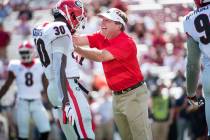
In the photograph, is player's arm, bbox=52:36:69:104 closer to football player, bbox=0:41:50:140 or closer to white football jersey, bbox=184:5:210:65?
white football jersey, bbox=184:5:210:65

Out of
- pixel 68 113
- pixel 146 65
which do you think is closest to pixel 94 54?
pixel 68 113

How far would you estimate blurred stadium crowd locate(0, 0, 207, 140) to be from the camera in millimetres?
13328

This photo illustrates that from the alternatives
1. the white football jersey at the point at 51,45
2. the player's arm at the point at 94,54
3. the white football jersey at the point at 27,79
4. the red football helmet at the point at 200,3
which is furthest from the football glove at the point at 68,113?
the white football jersey at the point at 27,79

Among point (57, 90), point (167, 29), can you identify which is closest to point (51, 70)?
point (57, 90)

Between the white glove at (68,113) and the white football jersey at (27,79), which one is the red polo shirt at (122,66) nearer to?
the white glove at (68,113)

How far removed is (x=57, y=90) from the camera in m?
7.54

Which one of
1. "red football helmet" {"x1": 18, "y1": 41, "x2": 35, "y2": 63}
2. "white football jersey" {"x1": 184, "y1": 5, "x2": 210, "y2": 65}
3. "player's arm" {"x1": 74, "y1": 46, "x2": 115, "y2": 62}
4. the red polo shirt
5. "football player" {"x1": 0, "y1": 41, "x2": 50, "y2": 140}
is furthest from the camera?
"red football helmet" {"x1": 18, "y1": 41, "x2": 35, "y2": 63}

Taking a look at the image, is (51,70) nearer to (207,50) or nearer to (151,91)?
(207,50)

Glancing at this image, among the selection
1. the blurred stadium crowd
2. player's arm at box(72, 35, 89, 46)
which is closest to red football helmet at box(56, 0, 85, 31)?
player's arm at box(72, 35, 89, 46)

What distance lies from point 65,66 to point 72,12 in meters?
0.60

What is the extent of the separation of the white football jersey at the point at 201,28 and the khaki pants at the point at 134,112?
1.57 m

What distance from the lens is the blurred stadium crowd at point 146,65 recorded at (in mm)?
13328

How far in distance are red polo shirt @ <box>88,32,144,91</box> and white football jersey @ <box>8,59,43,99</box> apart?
4.50 meters

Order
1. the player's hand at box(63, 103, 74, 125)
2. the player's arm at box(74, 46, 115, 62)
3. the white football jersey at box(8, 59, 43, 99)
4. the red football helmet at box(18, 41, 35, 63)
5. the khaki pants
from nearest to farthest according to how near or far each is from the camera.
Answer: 1. the player's hand at box(63, 103, 74, 125)
2. the player's arm at box(74, 46, 115, 62)
3. the khaki pants
4. the white football jersey at box(8, 59, 43, 99)
5. the red football helmet at box(18, 41, 35, 63)
